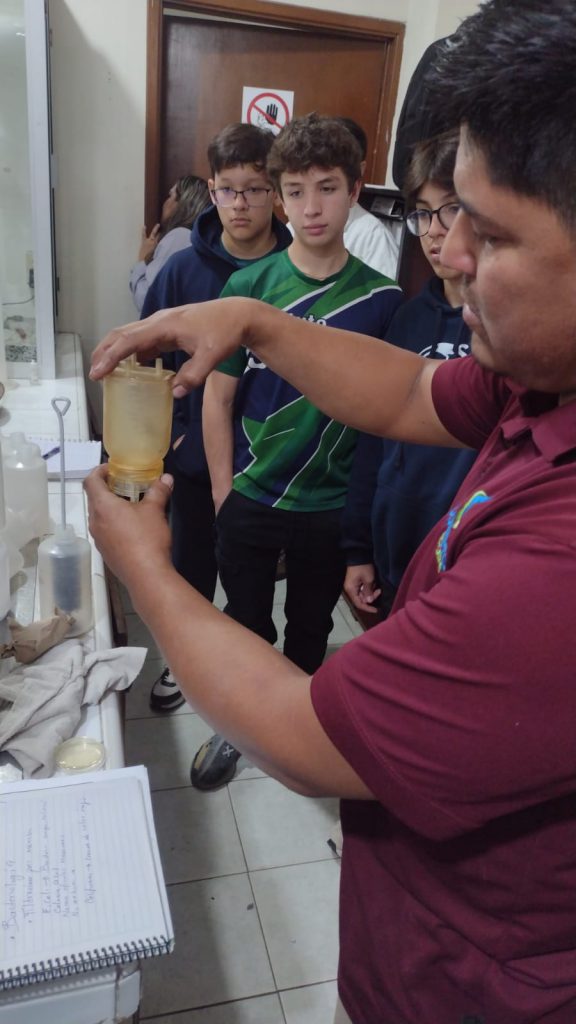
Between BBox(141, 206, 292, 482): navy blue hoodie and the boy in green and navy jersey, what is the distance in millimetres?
238

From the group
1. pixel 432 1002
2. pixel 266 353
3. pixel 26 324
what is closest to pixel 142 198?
pixel 26 324

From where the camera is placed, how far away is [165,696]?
83.0 inches

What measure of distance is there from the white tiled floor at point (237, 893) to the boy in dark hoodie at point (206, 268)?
0.27 m

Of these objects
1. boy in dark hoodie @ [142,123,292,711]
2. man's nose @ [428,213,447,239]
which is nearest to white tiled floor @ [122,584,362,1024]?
boy in dark hoodie @ [142,123,292,711]

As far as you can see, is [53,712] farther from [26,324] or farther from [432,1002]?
[26,324]

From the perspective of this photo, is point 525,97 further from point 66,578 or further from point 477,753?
point 66,578

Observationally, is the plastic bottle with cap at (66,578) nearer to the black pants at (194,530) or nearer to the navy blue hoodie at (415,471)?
the navy blue hoodie at (415,471)

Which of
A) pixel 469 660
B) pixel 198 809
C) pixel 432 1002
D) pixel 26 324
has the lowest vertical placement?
pixel 198 809

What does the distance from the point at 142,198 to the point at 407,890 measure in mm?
2948

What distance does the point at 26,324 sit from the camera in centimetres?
247

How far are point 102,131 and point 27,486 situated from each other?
215cm

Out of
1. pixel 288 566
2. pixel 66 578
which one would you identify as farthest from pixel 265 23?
pixel 66 578

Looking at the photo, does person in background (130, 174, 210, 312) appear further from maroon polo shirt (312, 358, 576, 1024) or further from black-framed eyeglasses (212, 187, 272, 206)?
maroon polo shirt (312, 358, 576, 1024)

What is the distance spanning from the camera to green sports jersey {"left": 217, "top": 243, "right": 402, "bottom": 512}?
5.33 feet
